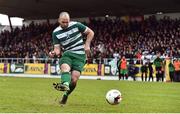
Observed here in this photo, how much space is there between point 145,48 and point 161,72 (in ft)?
25.9

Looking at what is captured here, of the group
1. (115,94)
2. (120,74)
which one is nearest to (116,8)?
(120,74)

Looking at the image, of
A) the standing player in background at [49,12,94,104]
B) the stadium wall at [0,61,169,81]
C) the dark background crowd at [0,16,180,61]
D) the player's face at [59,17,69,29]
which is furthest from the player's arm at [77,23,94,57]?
the dark background crowd at [0,16,180,61]

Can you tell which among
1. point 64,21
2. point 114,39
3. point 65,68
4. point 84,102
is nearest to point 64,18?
point 64,21

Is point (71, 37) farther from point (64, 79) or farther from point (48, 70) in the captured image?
point (48, 70)

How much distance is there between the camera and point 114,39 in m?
49.2

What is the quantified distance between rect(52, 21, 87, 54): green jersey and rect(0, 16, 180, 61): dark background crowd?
86.2ft

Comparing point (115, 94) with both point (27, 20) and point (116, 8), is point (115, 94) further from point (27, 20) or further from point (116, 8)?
point (27, 20)

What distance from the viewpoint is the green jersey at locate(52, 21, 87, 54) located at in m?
11.8

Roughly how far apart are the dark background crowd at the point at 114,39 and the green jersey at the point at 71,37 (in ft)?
86.2

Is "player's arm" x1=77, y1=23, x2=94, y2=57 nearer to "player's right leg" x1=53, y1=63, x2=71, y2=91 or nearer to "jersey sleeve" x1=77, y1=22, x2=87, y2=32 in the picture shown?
"jersey sleeve" x1=77, y1=22, x2=87, y2=32

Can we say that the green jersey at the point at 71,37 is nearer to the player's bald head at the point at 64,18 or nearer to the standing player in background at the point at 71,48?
the standing player in background at the point at 71,48

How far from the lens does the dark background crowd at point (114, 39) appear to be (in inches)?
1647

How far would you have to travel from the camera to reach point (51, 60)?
4553 centimetres

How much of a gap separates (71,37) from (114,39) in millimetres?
37556
